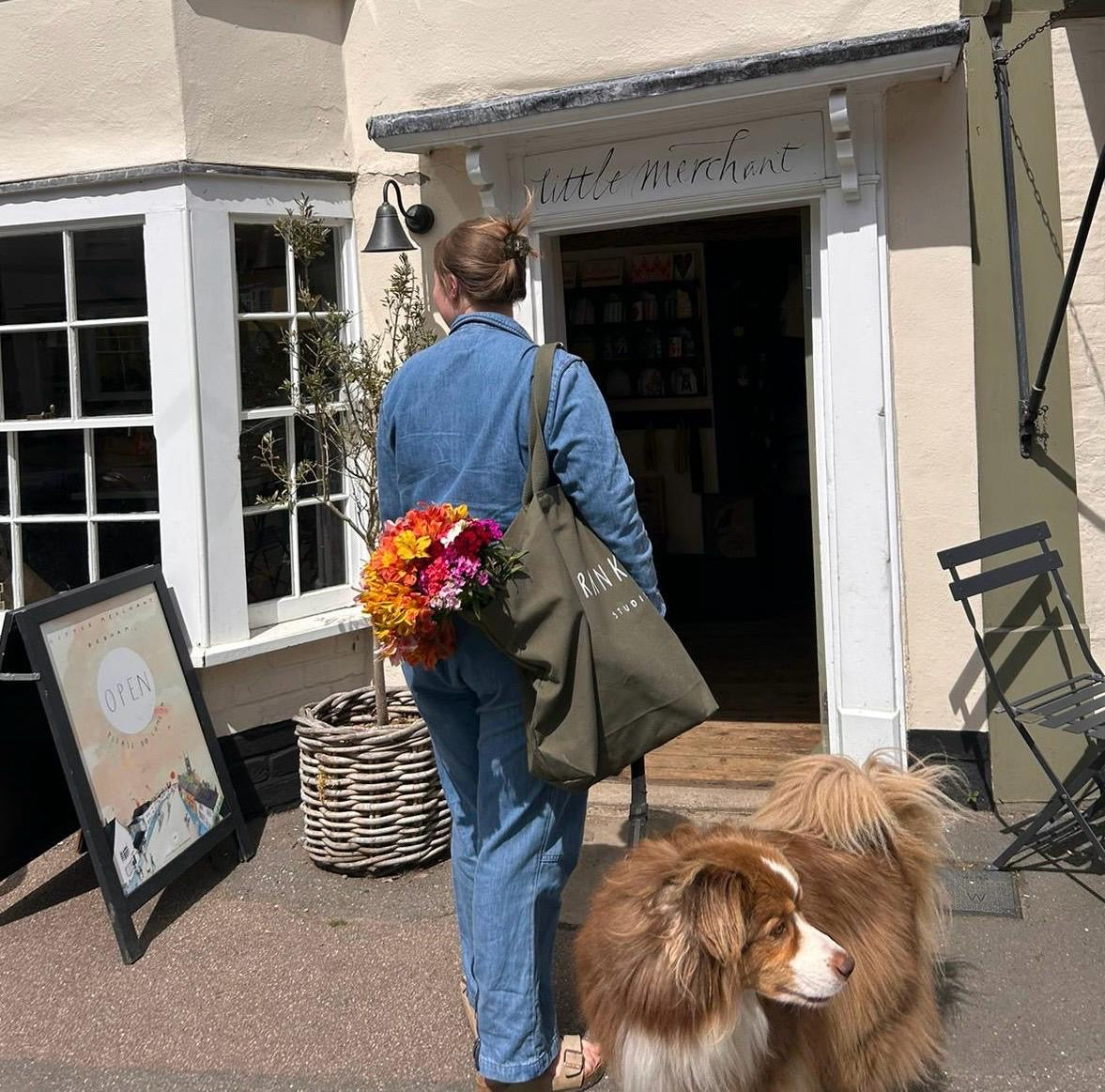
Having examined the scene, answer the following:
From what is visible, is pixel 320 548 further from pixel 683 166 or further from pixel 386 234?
pixel 683 166

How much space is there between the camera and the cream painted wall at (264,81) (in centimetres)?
490

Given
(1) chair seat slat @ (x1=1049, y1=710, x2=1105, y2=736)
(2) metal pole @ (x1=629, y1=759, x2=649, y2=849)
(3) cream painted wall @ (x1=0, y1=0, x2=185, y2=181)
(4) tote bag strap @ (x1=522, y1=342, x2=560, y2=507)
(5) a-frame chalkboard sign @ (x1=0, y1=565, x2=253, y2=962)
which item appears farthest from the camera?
(3) cream painted wall @ (x1=0, y1=0, x2=185, y2=181)

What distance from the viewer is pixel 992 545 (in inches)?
179

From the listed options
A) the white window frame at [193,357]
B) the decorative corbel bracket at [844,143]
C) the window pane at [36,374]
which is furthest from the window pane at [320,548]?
the decorative corbel bracket at [844,143]

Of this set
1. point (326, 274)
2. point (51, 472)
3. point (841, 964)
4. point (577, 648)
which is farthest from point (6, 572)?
point (841, 964)

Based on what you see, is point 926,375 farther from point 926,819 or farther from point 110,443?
point 110,443

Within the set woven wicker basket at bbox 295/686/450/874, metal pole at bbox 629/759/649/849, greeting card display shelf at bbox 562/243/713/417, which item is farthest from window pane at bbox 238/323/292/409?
greeting card display shelf at bbox 562/243/713/417

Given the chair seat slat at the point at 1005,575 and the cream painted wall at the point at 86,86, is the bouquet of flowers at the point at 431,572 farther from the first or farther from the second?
the cream painted wall at the point at 86,86

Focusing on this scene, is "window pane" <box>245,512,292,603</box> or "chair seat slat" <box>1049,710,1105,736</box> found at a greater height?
"window pane" <box>245,512,292,603</box>

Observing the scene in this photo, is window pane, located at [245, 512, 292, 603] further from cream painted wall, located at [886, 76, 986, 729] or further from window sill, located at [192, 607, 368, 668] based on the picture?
cream painted wall, located at [886, 76, 986, 729]

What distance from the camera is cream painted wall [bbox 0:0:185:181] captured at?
4867 millimetres

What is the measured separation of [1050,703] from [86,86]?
A: 431 centimetres

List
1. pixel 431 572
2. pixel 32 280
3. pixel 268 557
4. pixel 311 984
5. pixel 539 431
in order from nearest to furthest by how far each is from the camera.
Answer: pixel 431 572, pixel 539 431, pixel 311 984, pixel 32 280, pixel 268 557

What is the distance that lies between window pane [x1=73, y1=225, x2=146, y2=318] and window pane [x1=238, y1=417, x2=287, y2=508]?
0.63 metres
